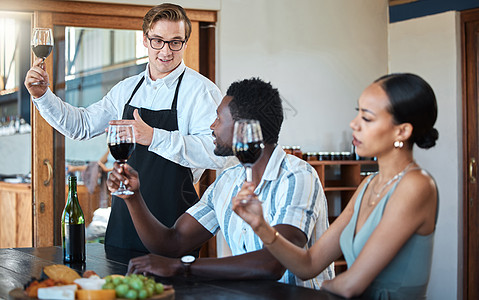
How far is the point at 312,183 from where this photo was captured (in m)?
2.18

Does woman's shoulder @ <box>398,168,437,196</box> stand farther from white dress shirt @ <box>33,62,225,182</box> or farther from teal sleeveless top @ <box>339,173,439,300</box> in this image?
white dress shirt @ <box>33,62,225,182</box>

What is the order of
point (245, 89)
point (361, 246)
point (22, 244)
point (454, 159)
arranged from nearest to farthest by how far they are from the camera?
point (361, 246), point (245, 89), point (454, 159), point (22, 244)

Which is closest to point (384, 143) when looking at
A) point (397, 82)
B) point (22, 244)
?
point (397, 82)

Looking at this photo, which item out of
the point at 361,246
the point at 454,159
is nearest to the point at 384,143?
the point at 361,246

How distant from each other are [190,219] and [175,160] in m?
0.50

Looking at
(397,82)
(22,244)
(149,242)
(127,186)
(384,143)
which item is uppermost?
(397,82)

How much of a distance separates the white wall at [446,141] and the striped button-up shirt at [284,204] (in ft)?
9.72

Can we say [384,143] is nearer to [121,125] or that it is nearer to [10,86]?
[121,125]

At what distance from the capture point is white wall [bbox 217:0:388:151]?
4.89 meters

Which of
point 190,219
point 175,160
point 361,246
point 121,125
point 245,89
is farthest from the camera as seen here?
point 175,160

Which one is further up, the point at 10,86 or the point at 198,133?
the point at 10,86

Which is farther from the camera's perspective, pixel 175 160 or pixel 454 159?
pixel 454 159

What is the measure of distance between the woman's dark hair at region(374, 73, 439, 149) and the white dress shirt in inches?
50.2

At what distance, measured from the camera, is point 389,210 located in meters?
1.74
